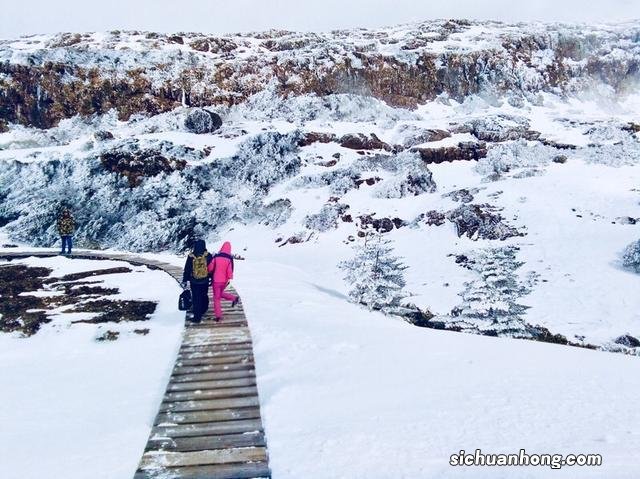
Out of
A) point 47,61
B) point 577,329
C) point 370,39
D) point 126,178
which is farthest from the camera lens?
point 370,39

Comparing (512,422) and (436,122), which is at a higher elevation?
(436,122)

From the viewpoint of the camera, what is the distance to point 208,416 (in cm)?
582

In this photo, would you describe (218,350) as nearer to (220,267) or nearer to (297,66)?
(220,267)

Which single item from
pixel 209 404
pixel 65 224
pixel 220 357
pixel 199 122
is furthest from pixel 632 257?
pixel 199 122

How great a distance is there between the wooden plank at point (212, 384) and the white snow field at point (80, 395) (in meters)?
0.26

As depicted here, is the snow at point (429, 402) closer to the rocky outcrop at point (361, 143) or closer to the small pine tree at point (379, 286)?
the small pine tree at point (379, 286)

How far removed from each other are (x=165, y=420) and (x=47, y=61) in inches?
2271

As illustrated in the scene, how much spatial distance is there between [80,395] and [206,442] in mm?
2752

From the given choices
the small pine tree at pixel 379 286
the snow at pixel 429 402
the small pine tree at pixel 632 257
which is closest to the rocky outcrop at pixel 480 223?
the small pine tree at pixel 632 257

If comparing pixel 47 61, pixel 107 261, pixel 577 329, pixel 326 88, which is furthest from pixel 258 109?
pixel 577 329

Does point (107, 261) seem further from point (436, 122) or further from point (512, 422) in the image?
point (436, 122)

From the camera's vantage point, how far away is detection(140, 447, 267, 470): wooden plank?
473 centimetres

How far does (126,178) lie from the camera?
39.2 meters

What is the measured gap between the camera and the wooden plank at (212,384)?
677 centimetres
